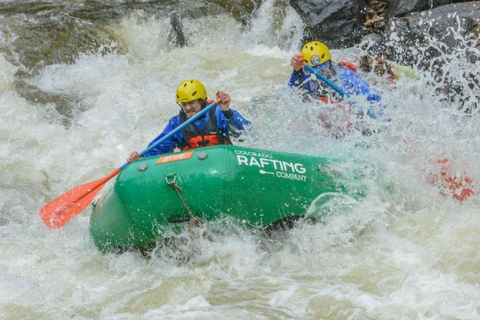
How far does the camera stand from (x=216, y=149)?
4898 mm

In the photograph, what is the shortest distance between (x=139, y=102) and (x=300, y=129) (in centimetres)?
335

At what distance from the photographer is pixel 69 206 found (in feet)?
18.8

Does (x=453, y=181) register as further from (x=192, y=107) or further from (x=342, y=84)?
(x=192, y=107)

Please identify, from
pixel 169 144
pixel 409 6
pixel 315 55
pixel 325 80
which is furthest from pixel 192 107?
pixel 409 6

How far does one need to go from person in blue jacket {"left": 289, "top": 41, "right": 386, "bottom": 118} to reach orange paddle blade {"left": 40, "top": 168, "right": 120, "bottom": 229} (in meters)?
2.19

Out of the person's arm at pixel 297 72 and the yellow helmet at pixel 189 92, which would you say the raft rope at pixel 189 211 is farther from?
the person's arm at pixel 297 72

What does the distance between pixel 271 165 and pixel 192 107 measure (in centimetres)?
119

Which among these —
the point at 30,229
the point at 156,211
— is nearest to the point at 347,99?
the point at 156,211

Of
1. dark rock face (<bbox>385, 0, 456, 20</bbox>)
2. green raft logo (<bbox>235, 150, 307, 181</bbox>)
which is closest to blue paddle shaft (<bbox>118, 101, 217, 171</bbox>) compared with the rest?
green raft logo (<bbox>235, 150, 307, 181</bbox>)

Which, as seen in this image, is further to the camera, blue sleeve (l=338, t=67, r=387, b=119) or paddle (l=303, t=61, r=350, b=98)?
blue sleeve (l=338, t=67, r=387, b=119)

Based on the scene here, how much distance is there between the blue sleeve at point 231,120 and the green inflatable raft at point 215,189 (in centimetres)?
76

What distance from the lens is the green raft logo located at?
481 cm

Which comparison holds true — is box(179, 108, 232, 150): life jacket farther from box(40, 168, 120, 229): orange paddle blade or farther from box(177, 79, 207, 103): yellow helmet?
box(40, 168, 120, 229): orange paddle blade

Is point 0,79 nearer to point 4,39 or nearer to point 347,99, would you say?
point 4,39
